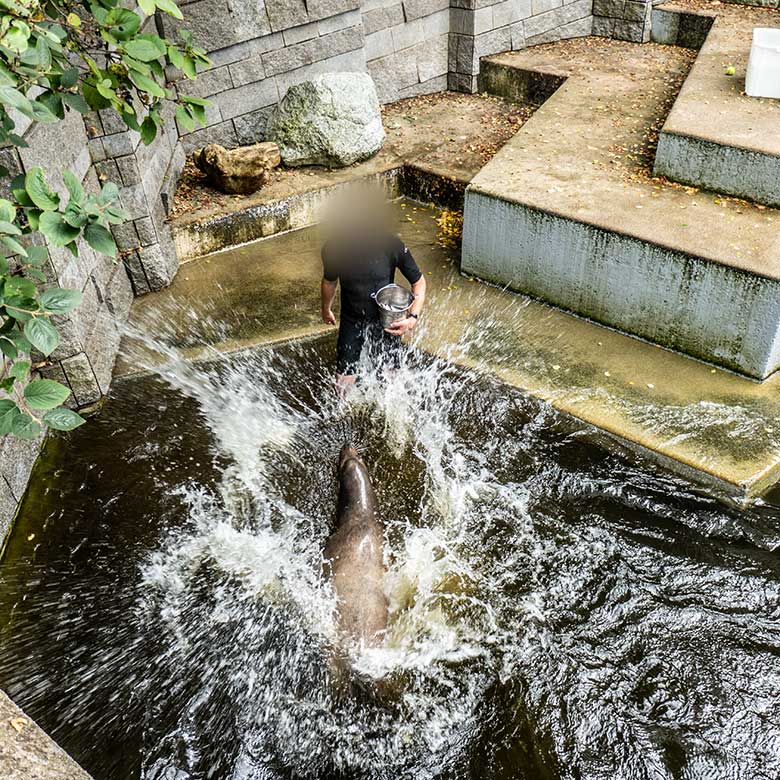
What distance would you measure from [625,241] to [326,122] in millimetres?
3477

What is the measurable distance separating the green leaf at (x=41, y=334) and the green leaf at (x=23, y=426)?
0.24 meters

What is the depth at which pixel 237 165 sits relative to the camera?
7117 millimetres

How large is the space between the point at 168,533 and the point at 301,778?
1670 millimetres

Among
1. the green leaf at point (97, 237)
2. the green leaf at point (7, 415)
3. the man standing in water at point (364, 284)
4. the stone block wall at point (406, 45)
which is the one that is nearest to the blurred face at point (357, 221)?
the man standing in water at point (364, 284)

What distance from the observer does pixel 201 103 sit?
140 inches

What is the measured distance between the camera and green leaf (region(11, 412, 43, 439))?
2668 millimetres

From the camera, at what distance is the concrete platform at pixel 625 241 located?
17.3 feet

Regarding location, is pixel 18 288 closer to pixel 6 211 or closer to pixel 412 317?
pixel 6 211

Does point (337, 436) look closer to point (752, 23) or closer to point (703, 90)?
point (703, 90)

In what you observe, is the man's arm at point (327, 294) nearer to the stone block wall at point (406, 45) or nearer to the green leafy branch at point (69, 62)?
the green leafy branch at point (69, 62)

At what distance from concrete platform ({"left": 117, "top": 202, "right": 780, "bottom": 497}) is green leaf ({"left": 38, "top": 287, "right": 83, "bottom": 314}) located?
9.93 feet

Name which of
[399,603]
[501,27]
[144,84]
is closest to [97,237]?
[144,84]

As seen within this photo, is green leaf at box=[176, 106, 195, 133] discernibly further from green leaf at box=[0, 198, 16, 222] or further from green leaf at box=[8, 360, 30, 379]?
green leaf at box=[8, 360, 30, 379]

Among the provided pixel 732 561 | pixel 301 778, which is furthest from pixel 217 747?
pixel 732 561
